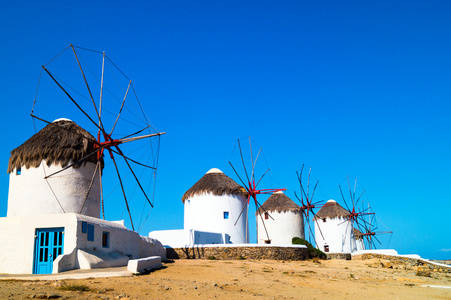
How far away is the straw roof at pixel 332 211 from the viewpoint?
45.4 metres

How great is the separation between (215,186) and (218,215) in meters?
2.35

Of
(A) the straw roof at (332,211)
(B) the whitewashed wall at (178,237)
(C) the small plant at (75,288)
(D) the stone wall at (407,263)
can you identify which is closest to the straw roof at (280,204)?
(A) the straw roof at (332,211)

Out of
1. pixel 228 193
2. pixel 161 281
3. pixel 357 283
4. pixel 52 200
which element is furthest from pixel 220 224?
pixel 161 281

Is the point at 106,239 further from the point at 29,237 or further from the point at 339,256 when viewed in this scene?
the point at 339,256

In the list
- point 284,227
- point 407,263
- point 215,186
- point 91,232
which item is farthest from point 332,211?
point 91,232

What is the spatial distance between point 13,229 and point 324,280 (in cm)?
1234

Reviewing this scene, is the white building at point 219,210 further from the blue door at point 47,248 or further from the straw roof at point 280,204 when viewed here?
the blue door at point 47,248

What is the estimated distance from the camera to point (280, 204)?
41562 millimetres

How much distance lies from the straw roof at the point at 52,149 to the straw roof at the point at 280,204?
882 inches

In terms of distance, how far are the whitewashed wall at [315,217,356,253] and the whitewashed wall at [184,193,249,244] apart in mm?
14405

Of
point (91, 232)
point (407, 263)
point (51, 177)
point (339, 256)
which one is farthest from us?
point (339, 256)

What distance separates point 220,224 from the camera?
33.4 metres

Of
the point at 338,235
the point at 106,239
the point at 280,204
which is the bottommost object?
the point at 338,235

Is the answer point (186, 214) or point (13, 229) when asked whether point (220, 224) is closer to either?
point (186, 214)
